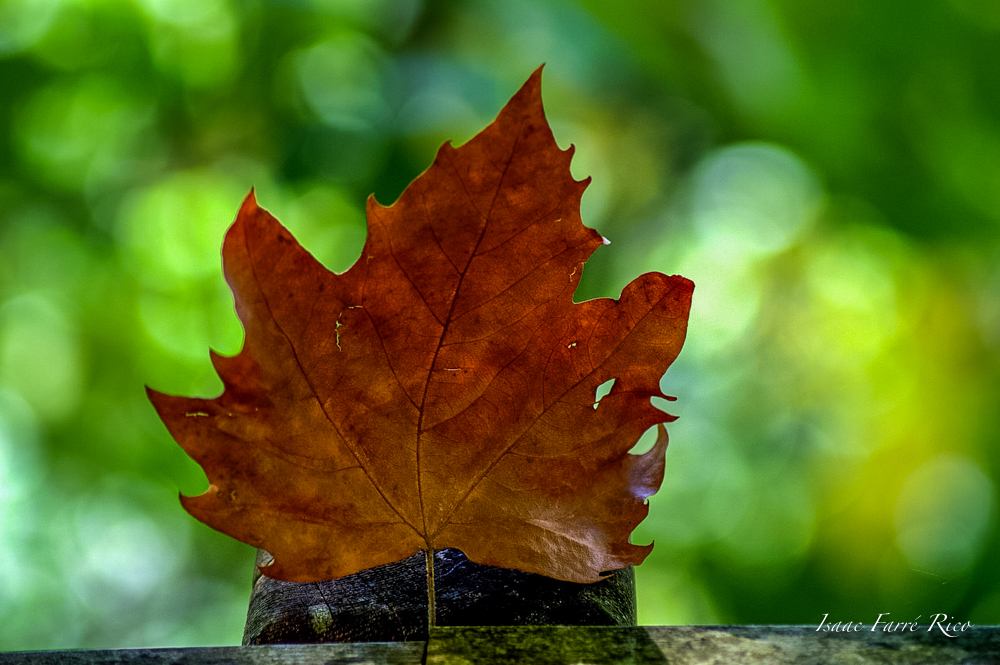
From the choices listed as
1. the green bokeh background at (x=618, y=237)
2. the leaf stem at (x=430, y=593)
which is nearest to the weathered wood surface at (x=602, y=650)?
the leaf stem at (x=430, y=593)

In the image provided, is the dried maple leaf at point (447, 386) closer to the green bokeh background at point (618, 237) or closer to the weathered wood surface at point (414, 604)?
the weathered wood surface at point (414, 604)

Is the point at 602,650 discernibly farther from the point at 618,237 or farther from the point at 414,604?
the point at 618,237

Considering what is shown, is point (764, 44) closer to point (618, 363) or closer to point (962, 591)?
point (962, 591)

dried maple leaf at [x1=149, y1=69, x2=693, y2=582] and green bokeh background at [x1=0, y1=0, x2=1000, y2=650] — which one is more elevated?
green bokeh background at [x1=0, y1=0, x2=1000, y2=650]

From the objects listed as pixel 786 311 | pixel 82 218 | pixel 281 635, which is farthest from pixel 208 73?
pixel 281 635

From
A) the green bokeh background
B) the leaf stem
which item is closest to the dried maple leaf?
the leaf stem

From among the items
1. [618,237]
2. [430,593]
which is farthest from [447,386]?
[618,237]

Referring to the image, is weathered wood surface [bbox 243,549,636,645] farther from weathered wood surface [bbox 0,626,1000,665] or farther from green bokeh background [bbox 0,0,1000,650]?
green bokeh background [bbox 0,0,1000,650]
